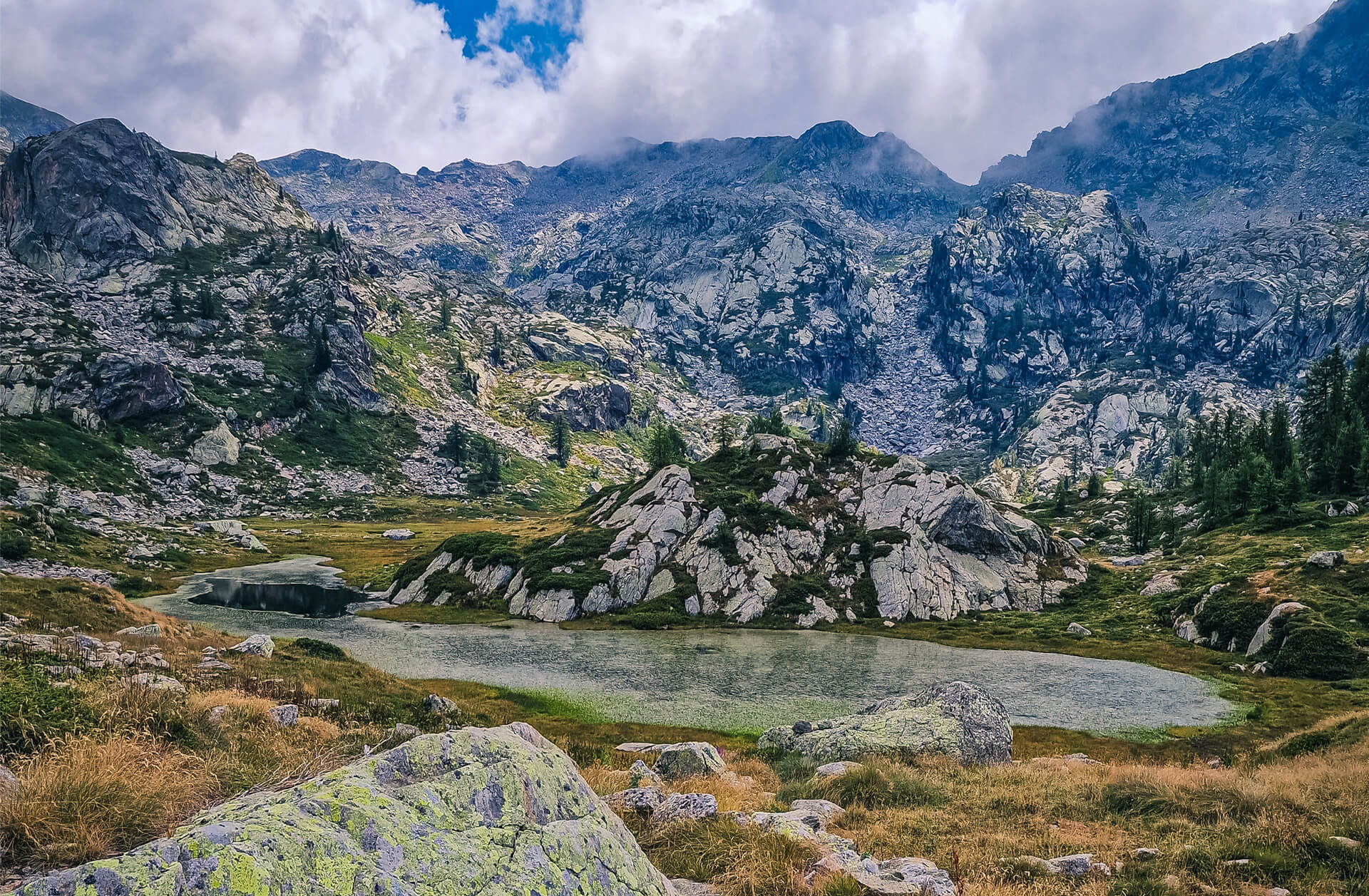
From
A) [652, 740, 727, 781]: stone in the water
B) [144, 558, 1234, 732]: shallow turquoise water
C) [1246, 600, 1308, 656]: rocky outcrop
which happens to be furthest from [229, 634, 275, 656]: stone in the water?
[1246, 600, 1308, 656]: rocky outcrop

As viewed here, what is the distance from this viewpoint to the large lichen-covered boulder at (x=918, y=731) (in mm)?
28500

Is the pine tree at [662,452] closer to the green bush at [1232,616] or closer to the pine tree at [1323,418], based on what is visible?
the green bush at [1232,616]

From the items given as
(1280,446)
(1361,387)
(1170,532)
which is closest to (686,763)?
(1170,532)

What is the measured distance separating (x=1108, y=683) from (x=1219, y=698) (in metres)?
7.58

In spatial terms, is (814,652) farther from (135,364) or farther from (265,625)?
(135,364)

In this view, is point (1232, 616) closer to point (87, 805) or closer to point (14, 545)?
point (87, 805)

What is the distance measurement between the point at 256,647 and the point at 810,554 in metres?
74.4

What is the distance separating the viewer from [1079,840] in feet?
49.7

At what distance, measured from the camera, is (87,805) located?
732 centimetres

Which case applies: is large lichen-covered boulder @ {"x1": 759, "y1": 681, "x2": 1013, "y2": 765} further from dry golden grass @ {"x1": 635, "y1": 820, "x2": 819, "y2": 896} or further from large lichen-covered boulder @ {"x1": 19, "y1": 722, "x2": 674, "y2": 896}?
large lichen-covered boulder @ {"x1": 19, "y1": 722, "x2": 674, "y2": 896}

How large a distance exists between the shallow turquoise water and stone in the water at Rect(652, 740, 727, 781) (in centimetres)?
1940

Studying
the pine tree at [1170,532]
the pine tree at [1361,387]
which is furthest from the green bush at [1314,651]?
the pine tree at [1361,387]

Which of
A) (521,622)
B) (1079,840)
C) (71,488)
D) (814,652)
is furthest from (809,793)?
(71,488)

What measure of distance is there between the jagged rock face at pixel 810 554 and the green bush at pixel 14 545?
4166 centimetres
